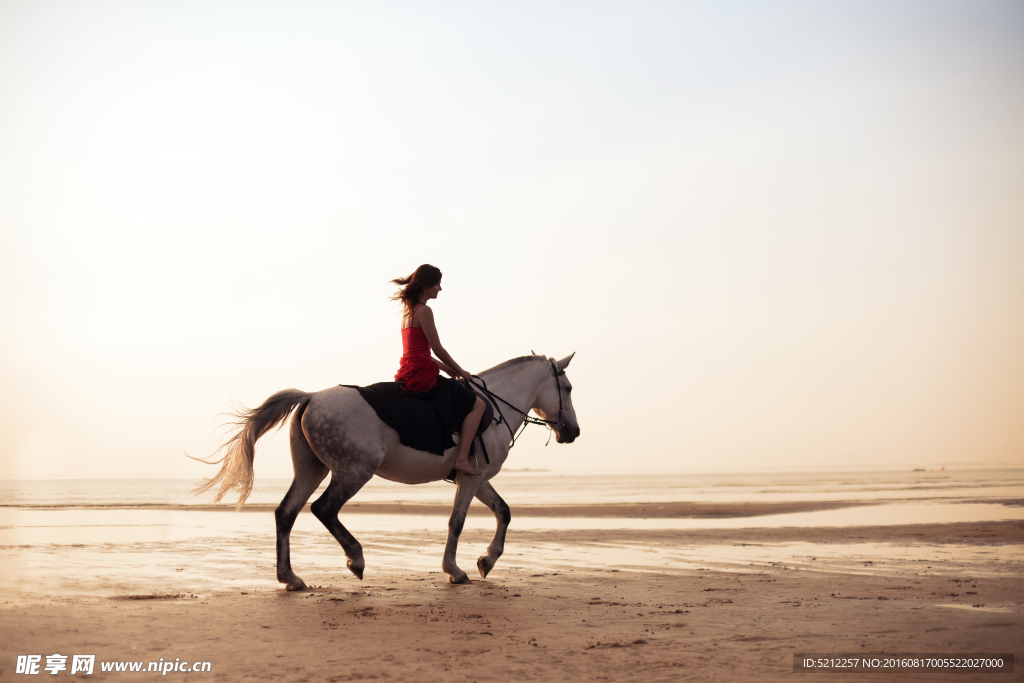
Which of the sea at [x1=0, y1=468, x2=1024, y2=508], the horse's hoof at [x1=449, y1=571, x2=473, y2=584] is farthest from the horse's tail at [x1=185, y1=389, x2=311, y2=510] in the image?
the sea at [x1=0, y1=468, x2=1024, y2=508]

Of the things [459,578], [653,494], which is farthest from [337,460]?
[653,494]

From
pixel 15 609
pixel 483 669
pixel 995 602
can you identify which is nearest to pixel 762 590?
pixel 995 602

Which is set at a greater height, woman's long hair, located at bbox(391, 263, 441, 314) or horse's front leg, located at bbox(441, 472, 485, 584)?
woman's long hair, located at bbox(391, 263, 441, 314)

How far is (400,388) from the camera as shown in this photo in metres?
7.37

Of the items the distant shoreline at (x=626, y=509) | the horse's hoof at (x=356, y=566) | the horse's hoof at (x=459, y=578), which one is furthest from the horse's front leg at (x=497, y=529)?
the distant shoreline at (x=626, y=509)

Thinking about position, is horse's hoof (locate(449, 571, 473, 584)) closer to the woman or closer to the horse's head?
the woman

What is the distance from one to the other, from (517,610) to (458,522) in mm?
1848

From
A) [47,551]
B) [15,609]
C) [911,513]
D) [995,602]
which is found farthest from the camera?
[911,513]

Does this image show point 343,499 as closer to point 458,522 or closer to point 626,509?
point 458,522

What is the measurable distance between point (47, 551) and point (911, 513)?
17857mm

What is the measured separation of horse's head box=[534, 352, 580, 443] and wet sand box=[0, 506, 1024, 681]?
5.55 feet

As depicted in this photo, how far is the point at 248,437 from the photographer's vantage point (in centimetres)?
718

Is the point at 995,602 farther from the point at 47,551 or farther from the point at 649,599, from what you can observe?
the point at 47,551

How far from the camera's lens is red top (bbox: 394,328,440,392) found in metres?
7.36
